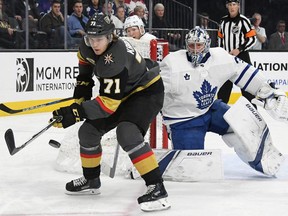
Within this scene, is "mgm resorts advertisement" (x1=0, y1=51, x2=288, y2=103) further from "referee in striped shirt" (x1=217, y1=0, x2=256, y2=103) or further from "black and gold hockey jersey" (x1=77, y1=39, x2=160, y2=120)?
"black and gold hockey jersey" (x1=77, y1=39, x2=160, y2=120)

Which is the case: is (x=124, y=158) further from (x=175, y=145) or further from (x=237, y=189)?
→ (x=237, y=189)

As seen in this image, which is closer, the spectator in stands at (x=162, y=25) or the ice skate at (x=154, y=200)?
the ice skate at (x=154, y=200)

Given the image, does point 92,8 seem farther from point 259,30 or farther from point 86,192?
point 86,192

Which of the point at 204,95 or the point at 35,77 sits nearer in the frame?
the point at 204,95

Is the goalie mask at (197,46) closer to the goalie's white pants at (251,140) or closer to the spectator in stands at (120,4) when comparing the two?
the goalie's white pants at (251,140)

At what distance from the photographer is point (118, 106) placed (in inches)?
130

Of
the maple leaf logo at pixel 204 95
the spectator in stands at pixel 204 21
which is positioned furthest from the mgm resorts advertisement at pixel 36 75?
the maple leaf logo at pixel 204 95

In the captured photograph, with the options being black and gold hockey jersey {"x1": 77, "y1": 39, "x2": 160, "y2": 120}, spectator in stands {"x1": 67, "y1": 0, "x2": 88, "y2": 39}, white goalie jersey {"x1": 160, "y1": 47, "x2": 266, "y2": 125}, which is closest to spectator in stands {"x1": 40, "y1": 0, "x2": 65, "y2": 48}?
spectator in stands {"x1": 67, "y1": 0, "x2": 88, "y2": 39}

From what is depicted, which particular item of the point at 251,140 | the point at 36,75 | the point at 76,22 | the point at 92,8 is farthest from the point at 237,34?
the point at 251,140

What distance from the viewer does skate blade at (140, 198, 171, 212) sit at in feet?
10.2

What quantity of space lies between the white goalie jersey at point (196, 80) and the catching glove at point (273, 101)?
A: 2.7 inches

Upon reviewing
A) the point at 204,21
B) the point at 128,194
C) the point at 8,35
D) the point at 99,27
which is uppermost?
the point at 99,27

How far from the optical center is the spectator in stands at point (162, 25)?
852 cm

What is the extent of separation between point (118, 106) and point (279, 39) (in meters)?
5.71
